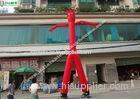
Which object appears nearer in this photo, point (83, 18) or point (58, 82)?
point (58, 82)

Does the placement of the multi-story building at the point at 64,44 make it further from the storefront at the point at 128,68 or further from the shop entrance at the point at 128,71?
the shop entrance at the point at 128,71

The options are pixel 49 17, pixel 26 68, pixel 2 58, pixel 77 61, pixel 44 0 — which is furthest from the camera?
pixel 44 0

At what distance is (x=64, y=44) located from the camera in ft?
85.7

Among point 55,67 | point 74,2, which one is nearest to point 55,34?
point 55,67

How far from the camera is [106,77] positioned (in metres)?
26.4

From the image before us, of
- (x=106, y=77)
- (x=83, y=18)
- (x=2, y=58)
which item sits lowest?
(x=106, y=77)

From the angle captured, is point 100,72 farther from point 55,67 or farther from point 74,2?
point 74,2

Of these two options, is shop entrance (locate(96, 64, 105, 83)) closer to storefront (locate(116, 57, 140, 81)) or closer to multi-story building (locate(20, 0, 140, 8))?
storefront (locate(116, 57, 140, 81))

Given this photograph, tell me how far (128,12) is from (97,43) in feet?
15.2

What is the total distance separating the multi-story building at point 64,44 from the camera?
25531mm

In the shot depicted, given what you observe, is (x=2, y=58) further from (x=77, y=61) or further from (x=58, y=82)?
(x=77, y=61)

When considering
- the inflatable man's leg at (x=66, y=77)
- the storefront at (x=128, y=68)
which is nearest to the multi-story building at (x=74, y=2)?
the storefront at (x=128, y=68)

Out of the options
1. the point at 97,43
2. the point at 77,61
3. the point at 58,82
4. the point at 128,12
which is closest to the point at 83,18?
the point at 97,43

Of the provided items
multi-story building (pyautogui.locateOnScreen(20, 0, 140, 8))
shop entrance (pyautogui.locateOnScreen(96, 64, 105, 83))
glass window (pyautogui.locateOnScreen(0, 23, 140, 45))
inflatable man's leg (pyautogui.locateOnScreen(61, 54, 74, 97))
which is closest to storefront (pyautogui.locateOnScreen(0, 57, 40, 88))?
glass window (pyautogui.locateOnScreen(0, 23, 140, 45))
